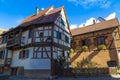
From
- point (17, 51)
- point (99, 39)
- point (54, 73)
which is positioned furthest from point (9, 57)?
point (99, 39)

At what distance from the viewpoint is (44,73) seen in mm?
18641

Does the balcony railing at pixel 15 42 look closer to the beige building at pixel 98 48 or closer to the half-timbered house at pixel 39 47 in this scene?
the half-timbered house at pixel 39 47

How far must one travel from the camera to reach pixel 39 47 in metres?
19.8

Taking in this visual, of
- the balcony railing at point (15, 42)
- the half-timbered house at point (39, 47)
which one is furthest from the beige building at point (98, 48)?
the balcony railing at point (15, 42)

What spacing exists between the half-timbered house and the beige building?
4.30 meters

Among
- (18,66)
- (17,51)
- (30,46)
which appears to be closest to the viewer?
(30,46)

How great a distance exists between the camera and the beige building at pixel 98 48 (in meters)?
24.1

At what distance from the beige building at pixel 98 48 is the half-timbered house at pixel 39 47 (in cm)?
430

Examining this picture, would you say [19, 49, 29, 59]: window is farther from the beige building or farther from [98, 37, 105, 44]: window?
[98, 37, 105, 44]: window

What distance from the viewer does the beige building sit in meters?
24.1

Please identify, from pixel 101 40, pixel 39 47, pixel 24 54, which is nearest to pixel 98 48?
pixel 101 40

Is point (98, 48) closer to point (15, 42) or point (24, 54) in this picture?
point (24, 54)

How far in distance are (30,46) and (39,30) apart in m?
2.85

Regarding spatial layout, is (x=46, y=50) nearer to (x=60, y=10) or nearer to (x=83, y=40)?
(x=60, y=10)
